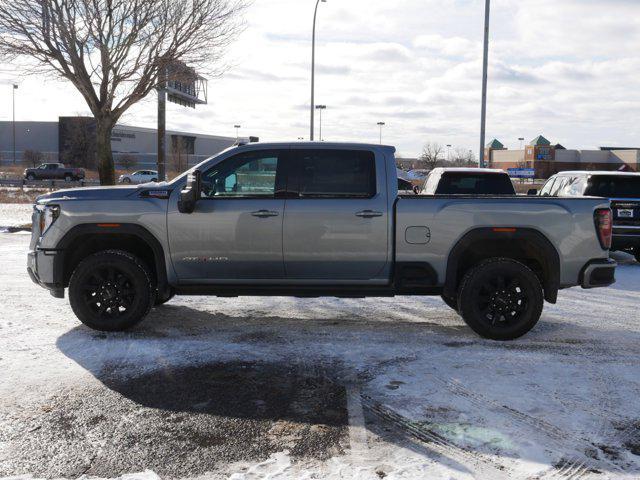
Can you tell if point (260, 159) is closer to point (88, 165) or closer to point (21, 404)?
point (21, 404)

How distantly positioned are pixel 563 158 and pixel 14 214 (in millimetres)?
90120

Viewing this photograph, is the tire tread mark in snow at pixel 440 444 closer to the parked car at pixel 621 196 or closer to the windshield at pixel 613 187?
the parked car at pixel 621 196

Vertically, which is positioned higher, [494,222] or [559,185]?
[559,185]

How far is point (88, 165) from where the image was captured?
74938 mm

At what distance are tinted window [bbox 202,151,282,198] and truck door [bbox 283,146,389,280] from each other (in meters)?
0.23

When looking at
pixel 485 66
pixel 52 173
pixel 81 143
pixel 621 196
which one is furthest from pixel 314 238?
pixel 81 143

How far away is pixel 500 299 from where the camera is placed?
6598mm

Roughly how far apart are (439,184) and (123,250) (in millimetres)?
6516

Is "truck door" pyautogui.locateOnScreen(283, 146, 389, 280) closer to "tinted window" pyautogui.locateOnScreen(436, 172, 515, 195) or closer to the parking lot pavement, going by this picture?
the parking lot pavement

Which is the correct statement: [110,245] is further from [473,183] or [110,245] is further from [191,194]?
[473,183]

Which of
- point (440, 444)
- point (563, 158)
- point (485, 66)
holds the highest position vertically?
point (563, 158)

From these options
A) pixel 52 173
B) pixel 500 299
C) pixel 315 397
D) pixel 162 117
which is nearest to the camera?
pixel 315 397

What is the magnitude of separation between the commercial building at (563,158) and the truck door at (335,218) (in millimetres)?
89104

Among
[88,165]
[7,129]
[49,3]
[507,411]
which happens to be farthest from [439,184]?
[7,129]
